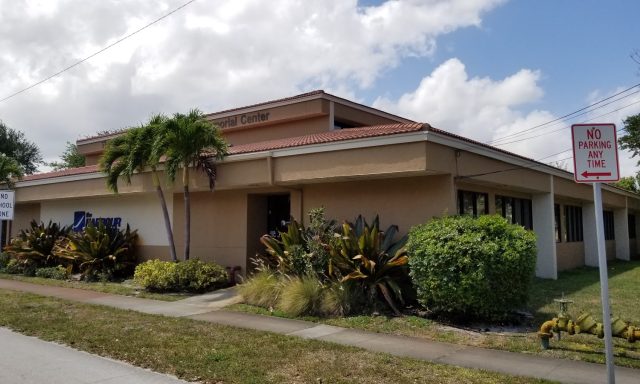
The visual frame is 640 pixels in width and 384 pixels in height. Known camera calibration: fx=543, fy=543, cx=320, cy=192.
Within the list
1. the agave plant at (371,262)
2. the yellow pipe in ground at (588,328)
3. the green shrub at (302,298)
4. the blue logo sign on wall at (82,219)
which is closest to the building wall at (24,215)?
the blue logo sign on wall at (82,219)

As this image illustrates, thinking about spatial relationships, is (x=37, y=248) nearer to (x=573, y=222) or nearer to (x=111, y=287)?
(x=111, y=287)

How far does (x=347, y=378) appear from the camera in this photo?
6387 mm

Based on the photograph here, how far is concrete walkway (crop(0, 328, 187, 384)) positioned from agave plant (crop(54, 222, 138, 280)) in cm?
914

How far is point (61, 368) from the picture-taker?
694 centimetres

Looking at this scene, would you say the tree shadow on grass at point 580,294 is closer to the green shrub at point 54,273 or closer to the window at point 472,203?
the window at point 472,203

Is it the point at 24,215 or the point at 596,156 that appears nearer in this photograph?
the point at 596,156

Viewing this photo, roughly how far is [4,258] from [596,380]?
69.6 ft

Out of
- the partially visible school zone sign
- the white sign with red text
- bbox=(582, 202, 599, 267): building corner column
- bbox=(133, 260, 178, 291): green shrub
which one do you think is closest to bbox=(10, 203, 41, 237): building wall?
the partially visible school zone sign

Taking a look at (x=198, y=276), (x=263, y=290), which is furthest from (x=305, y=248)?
(x=198, y=276)

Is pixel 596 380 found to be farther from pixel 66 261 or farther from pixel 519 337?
pixel 66 261

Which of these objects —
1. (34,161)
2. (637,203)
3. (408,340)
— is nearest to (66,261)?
(408,340)

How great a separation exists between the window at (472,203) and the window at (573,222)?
7.21 meters

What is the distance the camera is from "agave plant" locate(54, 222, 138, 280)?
17250 mm

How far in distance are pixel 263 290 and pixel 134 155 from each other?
5971 mm
